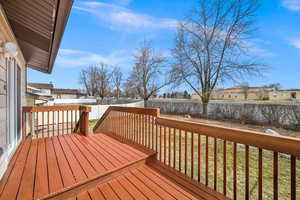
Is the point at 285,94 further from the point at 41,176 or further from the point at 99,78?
the point at 41,176

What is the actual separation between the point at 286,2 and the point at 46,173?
1124 cm

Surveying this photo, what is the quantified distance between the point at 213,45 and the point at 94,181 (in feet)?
43.9

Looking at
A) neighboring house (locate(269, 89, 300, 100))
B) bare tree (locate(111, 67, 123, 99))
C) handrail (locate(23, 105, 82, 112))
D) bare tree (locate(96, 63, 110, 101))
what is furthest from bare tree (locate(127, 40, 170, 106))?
neighboring house (locate(269, 89, 300, 100))

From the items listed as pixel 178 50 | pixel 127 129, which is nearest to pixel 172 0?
pixel 178 50

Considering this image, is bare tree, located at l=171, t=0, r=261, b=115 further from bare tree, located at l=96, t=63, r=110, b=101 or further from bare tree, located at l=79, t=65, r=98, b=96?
bare tree, located at l=79, t=65, r=98, b=96

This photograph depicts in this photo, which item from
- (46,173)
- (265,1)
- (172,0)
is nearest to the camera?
(46,173)

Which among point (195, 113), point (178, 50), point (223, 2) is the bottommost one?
point (195, 113)

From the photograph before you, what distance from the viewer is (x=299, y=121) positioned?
7801 millimetres

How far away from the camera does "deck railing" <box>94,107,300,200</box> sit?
132cm

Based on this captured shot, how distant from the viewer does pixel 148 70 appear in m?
19.2

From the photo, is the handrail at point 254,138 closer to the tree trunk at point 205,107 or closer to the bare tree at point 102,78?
the tree trunk at point 205,107

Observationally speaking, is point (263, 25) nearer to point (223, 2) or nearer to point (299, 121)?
point (223, 2)

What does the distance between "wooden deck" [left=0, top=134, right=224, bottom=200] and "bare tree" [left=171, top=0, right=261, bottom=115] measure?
38.0 ft

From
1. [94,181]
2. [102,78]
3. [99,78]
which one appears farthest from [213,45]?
[99,78]
